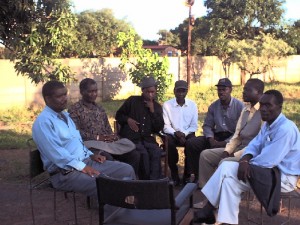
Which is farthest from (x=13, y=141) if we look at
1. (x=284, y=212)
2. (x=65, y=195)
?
(x=284, y=212)

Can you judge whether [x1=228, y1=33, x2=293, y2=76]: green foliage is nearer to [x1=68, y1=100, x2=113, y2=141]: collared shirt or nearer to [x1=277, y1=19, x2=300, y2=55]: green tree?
[x1=277, y1=19, x2=300, y2=55]: green tree

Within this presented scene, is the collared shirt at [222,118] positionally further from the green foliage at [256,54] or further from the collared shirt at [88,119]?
the green foliage at [256,54]

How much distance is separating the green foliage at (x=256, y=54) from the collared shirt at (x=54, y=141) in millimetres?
17684

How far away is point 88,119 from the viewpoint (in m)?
4.77

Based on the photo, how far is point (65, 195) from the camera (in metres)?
4.89

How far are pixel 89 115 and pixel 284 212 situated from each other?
2474mm

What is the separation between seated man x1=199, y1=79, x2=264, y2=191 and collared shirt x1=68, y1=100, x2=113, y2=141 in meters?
1.30

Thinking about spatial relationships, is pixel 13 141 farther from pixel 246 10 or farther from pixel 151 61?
pixel 246 10

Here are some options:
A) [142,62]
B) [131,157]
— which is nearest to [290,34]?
[142,62]

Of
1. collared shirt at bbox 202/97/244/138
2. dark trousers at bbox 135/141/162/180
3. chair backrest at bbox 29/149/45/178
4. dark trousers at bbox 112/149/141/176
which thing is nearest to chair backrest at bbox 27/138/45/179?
chair backrest at bbox 29/149/45/178

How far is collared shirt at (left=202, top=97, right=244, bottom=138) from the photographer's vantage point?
5207 mm

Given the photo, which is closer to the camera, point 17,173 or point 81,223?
point 81,223

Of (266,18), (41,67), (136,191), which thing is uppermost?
(266,18)

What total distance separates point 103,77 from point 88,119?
10.9 m
